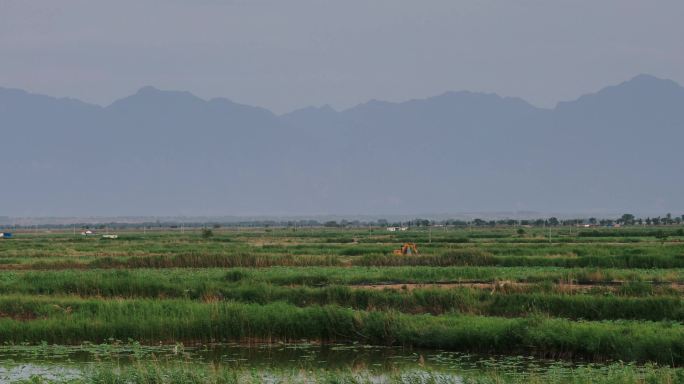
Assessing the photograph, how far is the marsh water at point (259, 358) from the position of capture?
820 inches

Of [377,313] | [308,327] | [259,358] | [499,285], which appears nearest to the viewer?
[259,358]

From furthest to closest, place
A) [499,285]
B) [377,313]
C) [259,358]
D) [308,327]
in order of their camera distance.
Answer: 1. [499,285]
2. [308,327]
3. [377,313]
4. [259,358]

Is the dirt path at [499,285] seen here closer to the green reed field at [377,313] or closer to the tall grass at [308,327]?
the green reed field at [377,313]

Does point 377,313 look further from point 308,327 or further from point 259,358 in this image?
point 259,358

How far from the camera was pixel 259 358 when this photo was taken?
22969mm

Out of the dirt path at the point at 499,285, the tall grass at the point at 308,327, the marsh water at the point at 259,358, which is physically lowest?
the marsh water at the point at 259,358

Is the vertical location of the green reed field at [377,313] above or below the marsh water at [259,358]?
above

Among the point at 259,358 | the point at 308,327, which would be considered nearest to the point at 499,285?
the point at 308,327

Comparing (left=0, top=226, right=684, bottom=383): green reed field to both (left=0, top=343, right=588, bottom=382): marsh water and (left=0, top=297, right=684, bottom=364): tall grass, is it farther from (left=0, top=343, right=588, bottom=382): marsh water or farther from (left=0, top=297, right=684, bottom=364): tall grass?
(left=0, top=343, right=588, bottom=382): marsh water

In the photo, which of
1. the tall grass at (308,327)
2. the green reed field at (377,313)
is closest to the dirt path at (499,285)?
the green reed field at (377,313)

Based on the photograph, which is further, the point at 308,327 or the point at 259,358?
the point at 308,327

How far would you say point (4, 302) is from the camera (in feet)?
90.7

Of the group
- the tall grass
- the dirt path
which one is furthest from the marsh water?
the dirt path

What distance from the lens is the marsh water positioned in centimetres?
2083
